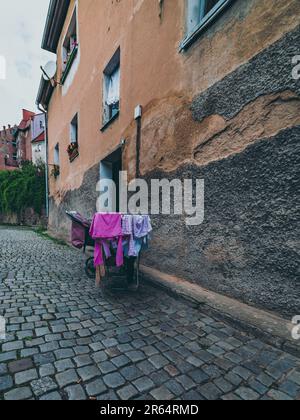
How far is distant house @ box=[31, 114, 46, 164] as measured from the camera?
2581cm

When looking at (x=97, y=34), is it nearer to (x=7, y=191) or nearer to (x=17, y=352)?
(x=17, y=352)

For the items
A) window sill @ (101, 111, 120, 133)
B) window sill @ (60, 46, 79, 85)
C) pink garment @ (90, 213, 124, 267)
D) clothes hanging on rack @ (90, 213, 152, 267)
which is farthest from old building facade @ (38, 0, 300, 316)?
window sill @ (60, 46, 79, 85)

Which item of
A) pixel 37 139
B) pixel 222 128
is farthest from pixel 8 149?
pixel 222 128

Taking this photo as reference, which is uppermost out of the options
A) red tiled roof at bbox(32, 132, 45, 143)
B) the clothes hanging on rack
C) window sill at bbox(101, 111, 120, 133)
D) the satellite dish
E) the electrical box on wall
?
red tiled roof at bbox(32, 132, 45, 143)

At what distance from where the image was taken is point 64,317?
257 cm

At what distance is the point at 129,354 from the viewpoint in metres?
1.94

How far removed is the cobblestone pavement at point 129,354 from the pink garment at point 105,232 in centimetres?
58

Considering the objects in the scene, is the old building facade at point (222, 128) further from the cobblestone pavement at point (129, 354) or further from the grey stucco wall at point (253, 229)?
the cobblestone pavement at point (129, 354)

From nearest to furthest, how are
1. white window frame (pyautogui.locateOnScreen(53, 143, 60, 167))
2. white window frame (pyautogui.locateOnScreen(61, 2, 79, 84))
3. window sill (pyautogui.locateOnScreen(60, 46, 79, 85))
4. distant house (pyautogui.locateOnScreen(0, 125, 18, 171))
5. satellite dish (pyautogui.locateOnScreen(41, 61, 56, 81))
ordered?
white window frame (pyautogui.locateOnScreen(61, 2, 79, 84)) → window sill (pyautogui.locateOnScreen(60, 46, 79, 85)) → satellite dish (pyautogui.locateOnScreen(41, 61, 56, 81)) → white window frame (pyautogui.locateOnScreen(53, 143, 60, 167)) → distant house (pyautogui.locateOnScreen(0, 125, 18, 171))

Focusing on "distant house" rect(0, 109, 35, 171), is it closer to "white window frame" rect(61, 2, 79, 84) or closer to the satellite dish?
the satellite dish

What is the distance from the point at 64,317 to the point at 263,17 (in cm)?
377

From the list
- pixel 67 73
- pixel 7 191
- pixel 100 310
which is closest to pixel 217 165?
pixel 100 310

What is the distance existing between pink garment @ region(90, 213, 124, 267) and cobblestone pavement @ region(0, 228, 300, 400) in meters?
0.58
